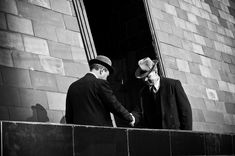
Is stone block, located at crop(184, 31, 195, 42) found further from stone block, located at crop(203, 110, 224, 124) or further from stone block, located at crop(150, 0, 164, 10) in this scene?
stone block, located at crop(203, 110, 224, 124)

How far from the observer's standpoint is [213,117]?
9680 mm

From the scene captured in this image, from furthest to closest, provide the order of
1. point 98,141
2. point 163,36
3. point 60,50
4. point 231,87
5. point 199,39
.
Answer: point 231,87
point 199,39
point 163,36
point 60,50
point 98,141

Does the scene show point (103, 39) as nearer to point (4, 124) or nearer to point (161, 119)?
point (161, 119)

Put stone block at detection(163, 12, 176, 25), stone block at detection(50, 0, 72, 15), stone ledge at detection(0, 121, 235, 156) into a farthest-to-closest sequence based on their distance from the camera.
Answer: stone block at detection(163, 12, 176, 25), stone block at detection(50, 0, 72, 15), stone ledge at detection(0, 121, 235, 156)

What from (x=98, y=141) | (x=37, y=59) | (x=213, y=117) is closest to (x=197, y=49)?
(x=213, y=117)

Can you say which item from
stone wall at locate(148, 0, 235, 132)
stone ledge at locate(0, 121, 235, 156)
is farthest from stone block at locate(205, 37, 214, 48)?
stone ledge at locate(0, 121, 235, 156)

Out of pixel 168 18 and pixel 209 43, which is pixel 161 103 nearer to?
pixel 168 18

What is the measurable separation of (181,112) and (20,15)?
317cm

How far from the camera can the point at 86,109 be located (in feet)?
15.3

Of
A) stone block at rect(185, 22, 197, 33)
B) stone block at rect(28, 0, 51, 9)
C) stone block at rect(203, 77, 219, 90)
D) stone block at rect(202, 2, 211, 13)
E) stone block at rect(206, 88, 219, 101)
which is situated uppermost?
stone block at rect(202, 2, 211, 13)

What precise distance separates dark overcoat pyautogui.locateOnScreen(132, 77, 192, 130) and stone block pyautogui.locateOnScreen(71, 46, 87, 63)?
5.46 ft

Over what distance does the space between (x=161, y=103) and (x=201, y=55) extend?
4.88 meters

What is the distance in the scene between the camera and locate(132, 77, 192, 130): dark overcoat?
5.72 meters

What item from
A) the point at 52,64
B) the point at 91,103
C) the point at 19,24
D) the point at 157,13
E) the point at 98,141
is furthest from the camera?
the point at 157,13
